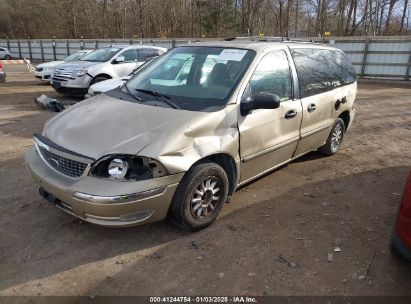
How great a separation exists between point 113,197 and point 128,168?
273 mm

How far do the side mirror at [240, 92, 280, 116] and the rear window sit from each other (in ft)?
3.46

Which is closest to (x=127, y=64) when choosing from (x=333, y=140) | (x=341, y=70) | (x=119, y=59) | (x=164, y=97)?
(x=119, y=59)

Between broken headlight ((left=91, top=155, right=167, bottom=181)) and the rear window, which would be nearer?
broken headlight ((left=91, top=155, right=167, bottom=181))

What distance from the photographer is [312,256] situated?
11.0 ft

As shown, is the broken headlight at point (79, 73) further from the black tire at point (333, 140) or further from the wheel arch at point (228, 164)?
the wheel arch at point (228, 164)

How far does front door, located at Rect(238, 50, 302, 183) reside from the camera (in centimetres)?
392

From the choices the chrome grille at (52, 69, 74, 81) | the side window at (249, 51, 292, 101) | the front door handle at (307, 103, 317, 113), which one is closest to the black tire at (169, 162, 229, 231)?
the side window at (249, 51, 292, 101)

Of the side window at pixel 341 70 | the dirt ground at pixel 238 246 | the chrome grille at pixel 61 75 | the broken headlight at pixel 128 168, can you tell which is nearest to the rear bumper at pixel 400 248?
the dirt ground at pixel 238 246

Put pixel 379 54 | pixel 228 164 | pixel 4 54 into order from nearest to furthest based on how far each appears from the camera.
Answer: pixel 228 164, pixel 379 54, pixel 4 54

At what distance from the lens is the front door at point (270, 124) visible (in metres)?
3.92

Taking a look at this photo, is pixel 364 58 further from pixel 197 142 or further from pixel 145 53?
pixel 197 142

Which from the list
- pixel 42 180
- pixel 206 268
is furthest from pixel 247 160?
pixel 42 180

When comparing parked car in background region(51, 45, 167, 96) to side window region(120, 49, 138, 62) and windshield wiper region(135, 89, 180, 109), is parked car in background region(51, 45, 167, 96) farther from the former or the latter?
windshield wiper region(135, 89, 180, 109)

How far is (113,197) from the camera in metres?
3.01
